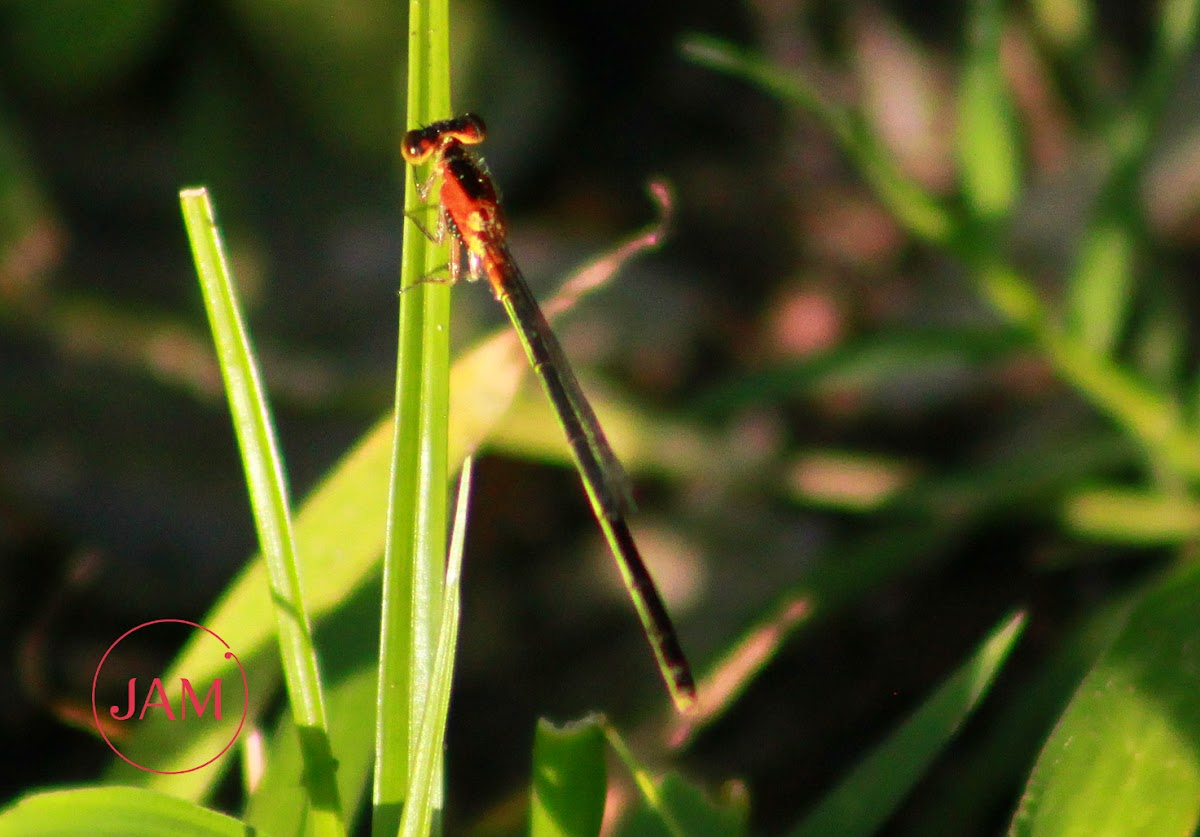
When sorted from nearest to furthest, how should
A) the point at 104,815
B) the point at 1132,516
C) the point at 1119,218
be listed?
the point at 104,815, the point at 1119,218, the point at 1132,516

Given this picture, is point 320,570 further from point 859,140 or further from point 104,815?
point 859,140

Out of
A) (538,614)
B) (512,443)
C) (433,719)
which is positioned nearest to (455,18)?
(512,443)

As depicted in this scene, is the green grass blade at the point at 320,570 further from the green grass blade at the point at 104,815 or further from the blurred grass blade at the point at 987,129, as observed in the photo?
the blurred grass blade at the point at 987,129

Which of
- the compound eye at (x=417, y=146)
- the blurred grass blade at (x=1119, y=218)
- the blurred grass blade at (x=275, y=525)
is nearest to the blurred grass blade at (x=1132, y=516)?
the blurred grass blade at (x=1119, y=218)

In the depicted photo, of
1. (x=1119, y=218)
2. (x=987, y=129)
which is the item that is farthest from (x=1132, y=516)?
(x=987, y=129)

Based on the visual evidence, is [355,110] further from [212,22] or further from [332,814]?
[332,814]

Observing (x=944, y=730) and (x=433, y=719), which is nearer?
(x=433, y=719)
